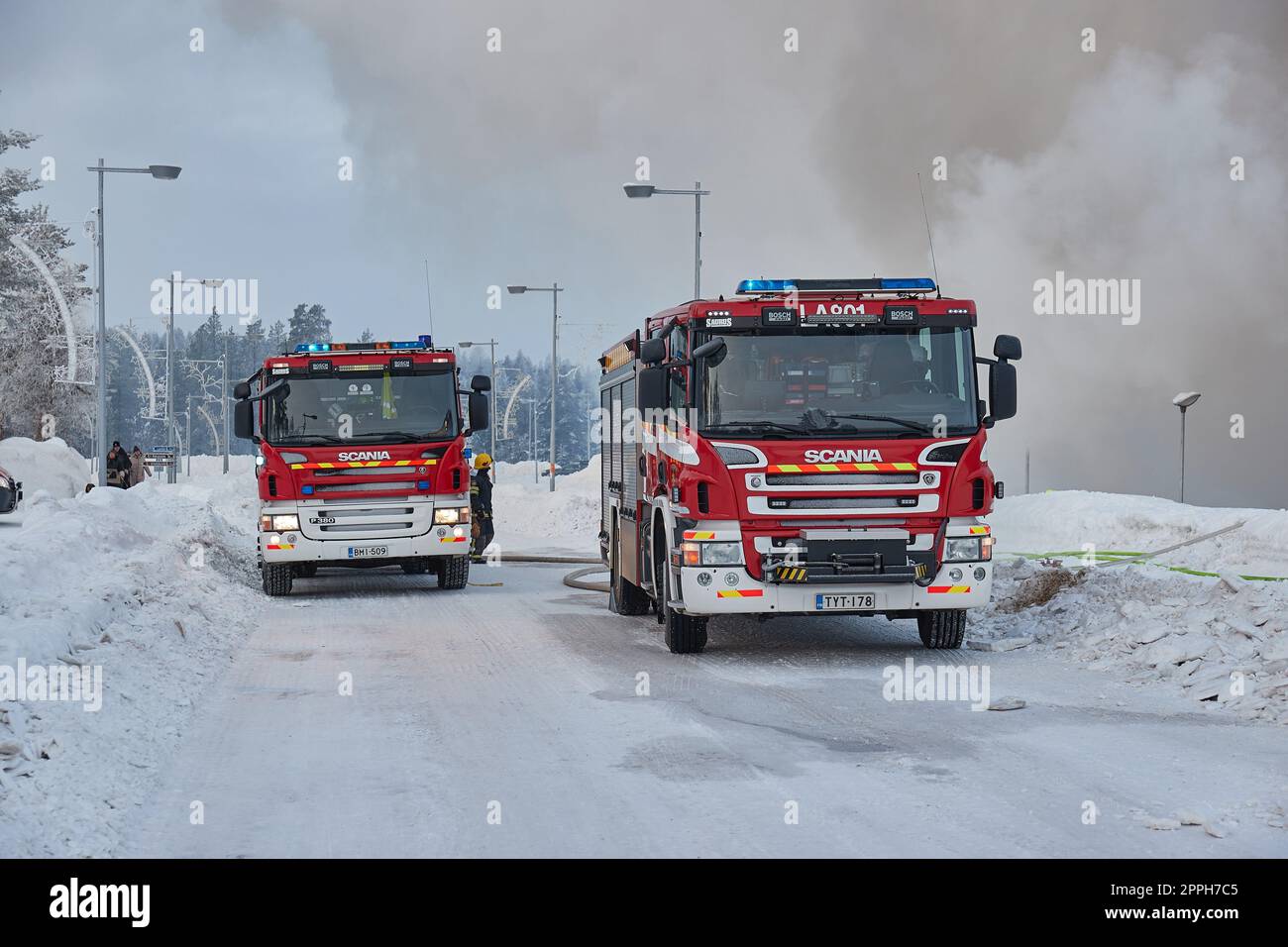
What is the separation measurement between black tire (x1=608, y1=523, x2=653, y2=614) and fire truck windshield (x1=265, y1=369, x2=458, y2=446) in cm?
343

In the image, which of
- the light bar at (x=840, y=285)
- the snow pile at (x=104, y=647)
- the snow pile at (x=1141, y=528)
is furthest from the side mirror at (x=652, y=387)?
the snow pile at (x=1141, y=528)

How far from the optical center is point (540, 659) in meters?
12.8

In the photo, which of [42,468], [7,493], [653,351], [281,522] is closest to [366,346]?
[281,522]

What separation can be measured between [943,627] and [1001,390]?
2.18m

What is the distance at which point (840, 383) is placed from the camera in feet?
40.5

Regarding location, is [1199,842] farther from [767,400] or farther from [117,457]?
[117,457]

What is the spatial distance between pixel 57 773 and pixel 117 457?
126ft

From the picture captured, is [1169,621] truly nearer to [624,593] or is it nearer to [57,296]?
[624,593]

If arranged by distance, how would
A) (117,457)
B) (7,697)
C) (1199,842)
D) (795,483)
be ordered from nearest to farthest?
(1199,842) → (7,697) → (795,483) → (117,457)

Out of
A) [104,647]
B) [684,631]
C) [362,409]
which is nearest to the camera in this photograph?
[104,647]
